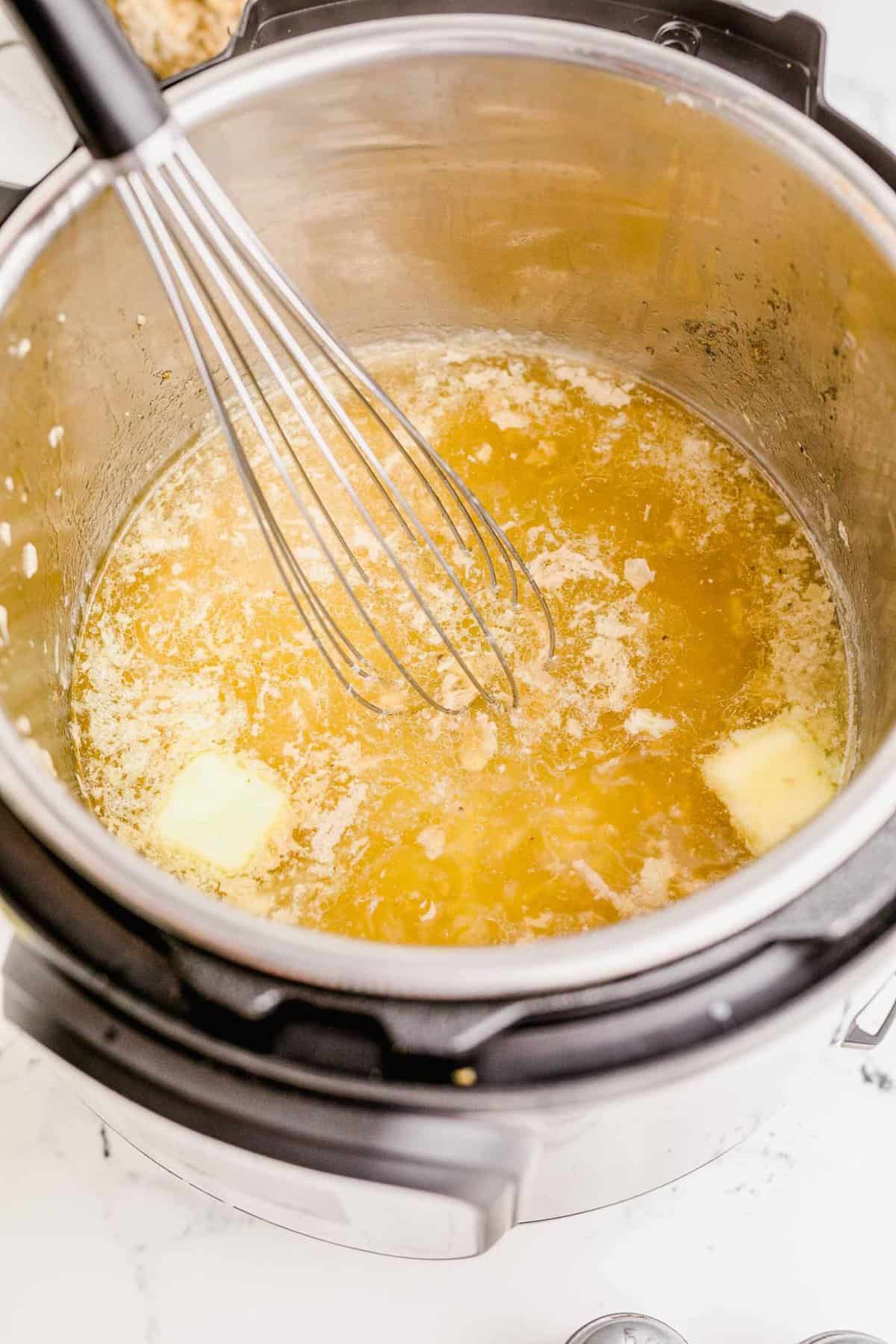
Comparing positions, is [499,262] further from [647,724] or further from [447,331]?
[647,724]

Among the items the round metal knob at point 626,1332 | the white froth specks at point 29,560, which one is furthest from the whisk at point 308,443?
the round metal knob at point 626,1332

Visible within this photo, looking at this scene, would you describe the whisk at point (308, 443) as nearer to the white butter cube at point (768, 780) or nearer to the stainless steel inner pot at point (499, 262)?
the stainless steel inner pot at point (499, 262)

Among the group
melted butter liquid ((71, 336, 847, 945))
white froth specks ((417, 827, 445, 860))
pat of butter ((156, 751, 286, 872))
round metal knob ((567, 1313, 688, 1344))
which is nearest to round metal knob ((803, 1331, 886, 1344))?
round metal knob ((567, 1313, 688, 1344))

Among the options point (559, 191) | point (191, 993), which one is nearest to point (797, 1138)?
point (191, 993)

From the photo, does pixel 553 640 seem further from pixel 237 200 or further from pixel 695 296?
pixel 237 200

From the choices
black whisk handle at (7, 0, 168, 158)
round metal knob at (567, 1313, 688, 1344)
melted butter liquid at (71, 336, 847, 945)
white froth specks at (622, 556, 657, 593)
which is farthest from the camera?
white froth specks at (622, 556, 657, 593)

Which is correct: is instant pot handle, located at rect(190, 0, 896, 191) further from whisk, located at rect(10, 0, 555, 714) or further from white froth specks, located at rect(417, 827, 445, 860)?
white froth specks, located at rect(417, 827, 445, 860)
